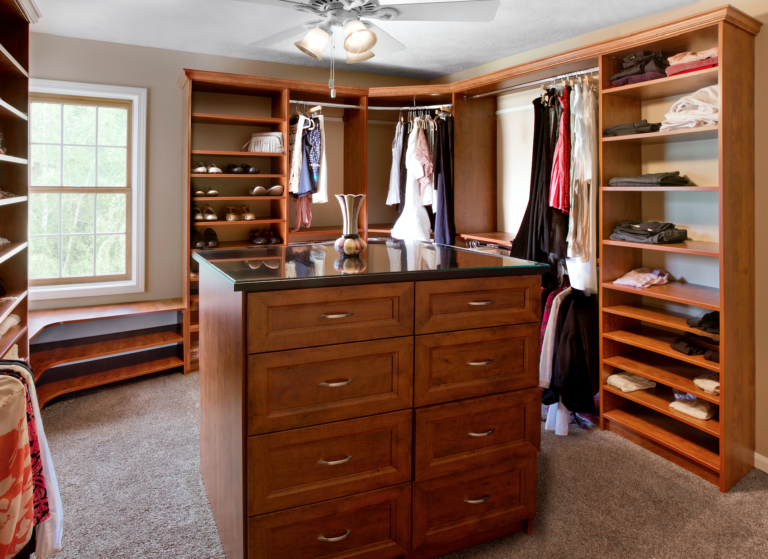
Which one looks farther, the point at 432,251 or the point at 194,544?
the point at 432,251

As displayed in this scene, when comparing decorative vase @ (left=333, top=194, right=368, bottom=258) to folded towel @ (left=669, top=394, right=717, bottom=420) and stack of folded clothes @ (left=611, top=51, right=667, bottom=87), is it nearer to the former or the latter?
stack of folded clothes @ (left=611, top=51, right=667, bottom=87)

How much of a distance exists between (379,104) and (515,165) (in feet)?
4.82

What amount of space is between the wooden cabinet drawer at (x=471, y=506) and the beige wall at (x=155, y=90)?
3375mm

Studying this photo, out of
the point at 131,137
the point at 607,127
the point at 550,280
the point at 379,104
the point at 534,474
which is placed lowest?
the point at 534,474

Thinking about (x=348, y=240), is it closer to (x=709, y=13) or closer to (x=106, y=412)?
(x=709, y=13)

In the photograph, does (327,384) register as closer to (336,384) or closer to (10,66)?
(336,384)

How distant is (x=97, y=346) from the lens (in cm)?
395

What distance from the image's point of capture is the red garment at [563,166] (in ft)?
10.6

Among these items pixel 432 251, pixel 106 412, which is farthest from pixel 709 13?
pixel 106 412

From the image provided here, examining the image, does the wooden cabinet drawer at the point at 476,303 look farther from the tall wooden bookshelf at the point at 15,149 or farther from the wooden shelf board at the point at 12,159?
the tall wooden bookshelf at the point at 15,149

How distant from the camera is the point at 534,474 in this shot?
2051 millimetres

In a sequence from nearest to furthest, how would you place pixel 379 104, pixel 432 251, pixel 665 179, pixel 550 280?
pixel 432 251, pixel 665 179, pixel 550 280, pixel 379 104

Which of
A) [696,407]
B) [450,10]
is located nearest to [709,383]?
[696,407]

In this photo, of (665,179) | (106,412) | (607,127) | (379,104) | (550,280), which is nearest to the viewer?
(665,179)
